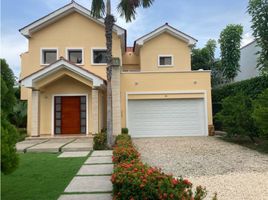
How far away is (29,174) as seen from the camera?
811 cm

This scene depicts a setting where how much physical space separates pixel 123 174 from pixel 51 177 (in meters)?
3.35

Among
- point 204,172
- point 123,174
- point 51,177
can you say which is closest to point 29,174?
point 51,177

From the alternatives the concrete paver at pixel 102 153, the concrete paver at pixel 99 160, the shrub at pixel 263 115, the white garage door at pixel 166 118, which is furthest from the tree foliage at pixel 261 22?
the concrete paver at pixel 99 160

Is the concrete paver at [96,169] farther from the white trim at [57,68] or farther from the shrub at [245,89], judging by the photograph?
the shrub at [245,89]

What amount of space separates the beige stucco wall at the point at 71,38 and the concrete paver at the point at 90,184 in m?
12.3

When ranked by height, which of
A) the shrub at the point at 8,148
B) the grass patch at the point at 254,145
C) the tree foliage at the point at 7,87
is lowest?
the grass patch at the point at 254,145

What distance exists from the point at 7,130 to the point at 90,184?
2.79m

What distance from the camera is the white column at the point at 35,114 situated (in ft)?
54.6

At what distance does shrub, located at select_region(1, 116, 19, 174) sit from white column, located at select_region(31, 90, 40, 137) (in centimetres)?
1187

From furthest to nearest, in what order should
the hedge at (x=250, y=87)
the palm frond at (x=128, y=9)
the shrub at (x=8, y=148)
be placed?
1. the hedge at (x=250, y=87)
2. the palm frond at (x=128, y=9)
3. the shrub at (x=8, y=148)

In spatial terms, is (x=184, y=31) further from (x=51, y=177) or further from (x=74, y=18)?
(x=51, y=177)

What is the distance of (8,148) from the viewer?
4832 mm

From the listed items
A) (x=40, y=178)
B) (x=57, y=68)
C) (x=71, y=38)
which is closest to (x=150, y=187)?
(x=40, y=178)

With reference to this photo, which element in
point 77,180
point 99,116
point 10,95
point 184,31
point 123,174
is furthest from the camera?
point 184,31
